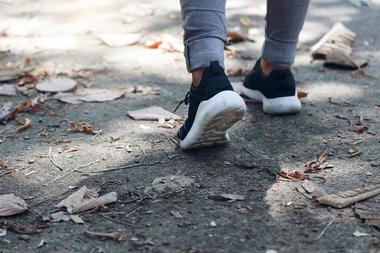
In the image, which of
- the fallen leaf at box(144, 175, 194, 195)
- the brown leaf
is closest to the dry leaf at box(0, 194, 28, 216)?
the fallen leaf at box(144, 175, 194, 195)

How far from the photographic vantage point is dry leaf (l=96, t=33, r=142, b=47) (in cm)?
325

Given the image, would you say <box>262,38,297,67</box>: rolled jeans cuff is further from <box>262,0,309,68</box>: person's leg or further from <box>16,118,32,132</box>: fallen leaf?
<box>16,118,32,132</box>: fallen leaf

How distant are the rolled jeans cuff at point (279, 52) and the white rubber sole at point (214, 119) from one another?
0.41 meters

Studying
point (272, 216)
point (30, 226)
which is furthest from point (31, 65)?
point (272, 216)

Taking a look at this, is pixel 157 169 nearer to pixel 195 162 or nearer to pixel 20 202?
pixel 195 162

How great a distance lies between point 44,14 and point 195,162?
227 centimetres

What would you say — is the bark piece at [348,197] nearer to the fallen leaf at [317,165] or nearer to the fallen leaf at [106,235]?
the fallen leaf at [317,165]

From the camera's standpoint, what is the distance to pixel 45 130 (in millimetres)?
2213

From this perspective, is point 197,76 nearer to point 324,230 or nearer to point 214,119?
point 214,119

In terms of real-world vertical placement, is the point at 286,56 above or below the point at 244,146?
above

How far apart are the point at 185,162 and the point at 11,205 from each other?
52 centimetres

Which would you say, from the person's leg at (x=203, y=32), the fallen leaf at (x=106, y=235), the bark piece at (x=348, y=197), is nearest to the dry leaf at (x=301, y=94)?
the person's leg at (x=203, y=32)

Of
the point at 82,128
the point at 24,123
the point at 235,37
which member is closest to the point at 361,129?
the point at 82,128

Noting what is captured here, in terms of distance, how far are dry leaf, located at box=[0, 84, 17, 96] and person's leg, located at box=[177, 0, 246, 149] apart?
3.33 ft
